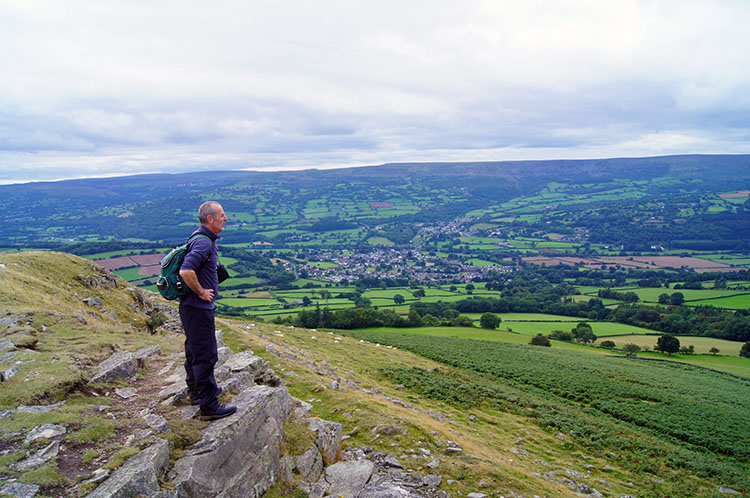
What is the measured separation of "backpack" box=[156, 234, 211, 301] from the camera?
8.02 metres

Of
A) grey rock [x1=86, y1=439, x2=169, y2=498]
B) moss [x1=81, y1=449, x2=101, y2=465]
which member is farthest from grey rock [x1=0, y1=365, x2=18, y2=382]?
grey rock [x1=86, y1=439, x2=169, y2=498]

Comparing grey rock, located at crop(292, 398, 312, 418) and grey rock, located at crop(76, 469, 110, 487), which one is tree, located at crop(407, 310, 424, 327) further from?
grey rock, located at crop(76, 469, 110, 487)

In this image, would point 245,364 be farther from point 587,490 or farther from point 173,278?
point 587,490

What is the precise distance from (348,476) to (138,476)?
5558 mm

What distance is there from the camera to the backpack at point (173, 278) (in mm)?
8016

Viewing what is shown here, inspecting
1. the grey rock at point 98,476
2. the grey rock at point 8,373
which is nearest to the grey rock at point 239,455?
the grey rock at point 98,476

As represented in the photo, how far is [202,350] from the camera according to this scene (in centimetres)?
846

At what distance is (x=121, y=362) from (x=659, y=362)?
199 ft

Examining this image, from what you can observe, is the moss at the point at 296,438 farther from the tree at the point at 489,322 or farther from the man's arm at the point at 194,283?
the tree at the point at 489,322

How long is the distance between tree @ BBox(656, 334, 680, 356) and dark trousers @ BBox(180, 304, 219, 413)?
219 ft

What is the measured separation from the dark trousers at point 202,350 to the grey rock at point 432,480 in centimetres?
659

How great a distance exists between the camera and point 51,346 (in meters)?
11.7

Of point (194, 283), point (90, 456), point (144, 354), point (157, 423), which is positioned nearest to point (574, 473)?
point (157, 423)

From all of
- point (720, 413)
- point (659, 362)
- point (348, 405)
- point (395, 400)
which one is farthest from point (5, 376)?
point (659, 362)
